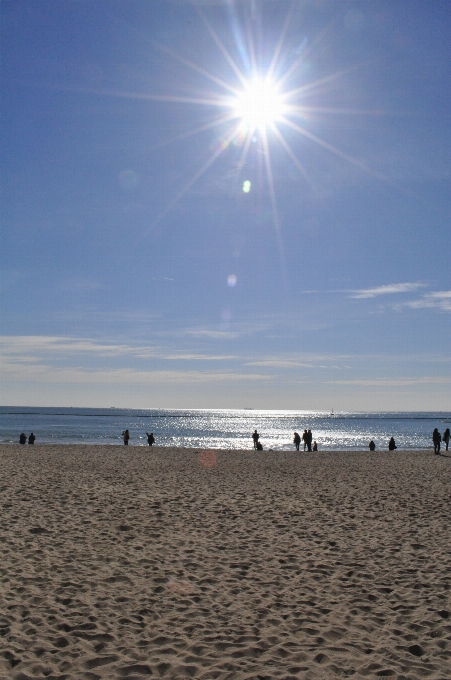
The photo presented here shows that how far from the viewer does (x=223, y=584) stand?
754 cm

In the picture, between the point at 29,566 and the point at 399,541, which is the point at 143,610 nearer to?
the point at 29,566

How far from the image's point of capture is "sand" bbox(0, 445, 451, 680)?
5.29m

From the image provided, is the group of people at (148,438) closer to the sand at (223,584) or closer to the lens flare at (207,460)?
the lens flare at (207,460)

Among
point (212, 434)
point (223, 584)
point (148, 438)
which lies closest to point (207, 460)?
point (148, 438)

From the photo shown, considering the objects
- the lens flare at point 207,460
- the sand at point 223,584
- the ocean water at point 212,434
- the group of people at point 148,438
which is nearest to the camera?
the sand at point 223,584

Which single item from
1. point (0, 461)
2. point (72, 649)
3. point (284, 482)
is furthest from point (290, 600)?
point (0, 461)

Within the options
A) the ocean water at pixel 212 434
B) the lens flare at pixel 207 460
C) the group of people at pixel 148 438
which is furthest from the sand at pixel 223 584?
the ocean water at pixel 212 434

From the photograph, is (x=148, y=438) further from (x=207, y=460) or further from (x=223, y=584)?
(x=223, y=584)

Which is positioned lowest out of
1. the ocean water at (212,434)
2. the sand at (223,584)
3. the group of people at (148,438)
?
the ocean water at (212,434)

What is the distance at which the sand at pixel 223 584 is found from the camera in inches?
208

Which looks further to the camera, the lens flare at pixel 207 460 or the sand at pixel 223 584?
the lens flare at pixel 207 460

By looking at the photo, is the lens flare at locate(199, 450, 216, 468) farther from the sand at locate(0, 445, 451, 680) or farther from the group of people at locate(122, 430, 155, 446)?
the group of people at locate(122, 430, 155, 446)

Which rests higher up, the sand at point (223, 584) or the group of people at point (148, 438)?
the sand at point (223, 584)

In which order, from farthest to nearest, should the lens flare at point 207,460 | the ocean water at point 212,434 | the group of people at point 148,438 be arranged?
the ocean water at point 212,434 < the group of people at point 148,438 < the lens flare at point 207,460
